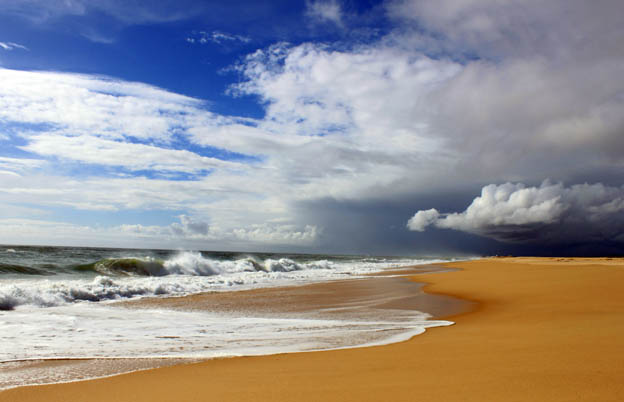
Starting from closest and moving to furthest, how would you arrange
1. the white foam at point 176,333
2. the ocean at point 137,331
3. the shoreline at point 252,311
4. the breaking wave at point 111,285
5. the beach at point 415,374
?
the beach at point 415,374
the shoreline at point 252,311
the ocean at point 137,331
the white foam at point 176,333
the breaking wave at point 111,285

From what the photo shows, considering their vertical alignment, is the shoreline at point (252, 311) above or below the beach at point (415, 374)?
below

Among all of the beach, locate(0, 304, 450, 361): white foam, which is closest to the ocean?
locate(0, 304, 450, 361): white foam

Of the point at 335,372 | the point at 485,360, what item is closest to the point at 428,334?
the point at 485,360

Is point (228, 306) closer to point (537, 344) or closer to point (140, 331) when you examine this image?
point (140, 331)

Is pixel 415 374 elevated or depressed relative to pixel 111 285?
elevated

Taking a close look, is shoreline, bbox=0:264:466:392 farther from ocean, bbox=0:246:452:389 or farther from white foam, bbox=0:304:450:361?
white foam, bbox=0:304:450:361

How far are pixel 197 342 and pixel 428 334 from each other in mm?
3549

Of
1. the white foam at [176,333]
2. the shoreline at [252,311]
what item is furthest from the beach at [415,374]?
the white foam at [176,333]

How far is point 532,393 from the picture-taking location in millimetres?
2895

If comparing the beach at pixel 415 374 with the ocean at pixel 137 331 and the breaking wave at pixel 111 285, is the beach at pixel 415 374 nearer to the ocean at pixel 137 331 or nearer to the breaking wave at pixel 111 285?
the ocean at pixel 137 331

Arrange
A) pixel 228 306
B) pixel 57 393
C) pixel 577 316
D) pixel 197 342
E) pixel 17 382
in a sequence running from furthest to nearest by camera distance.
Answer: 1. pixel 228 306
2. pixel 577 316
3. pixel 197 342
4. pixel 17 382
5. pixel 57 393

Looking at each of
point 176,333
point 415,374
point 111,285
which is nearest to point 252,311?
point 176,333

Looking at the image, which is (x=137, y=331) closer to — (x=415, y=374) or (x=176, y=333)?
(x=176, y=333)

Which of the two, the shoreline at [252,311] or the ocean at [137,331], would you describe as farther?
the ocean at [137,331]
